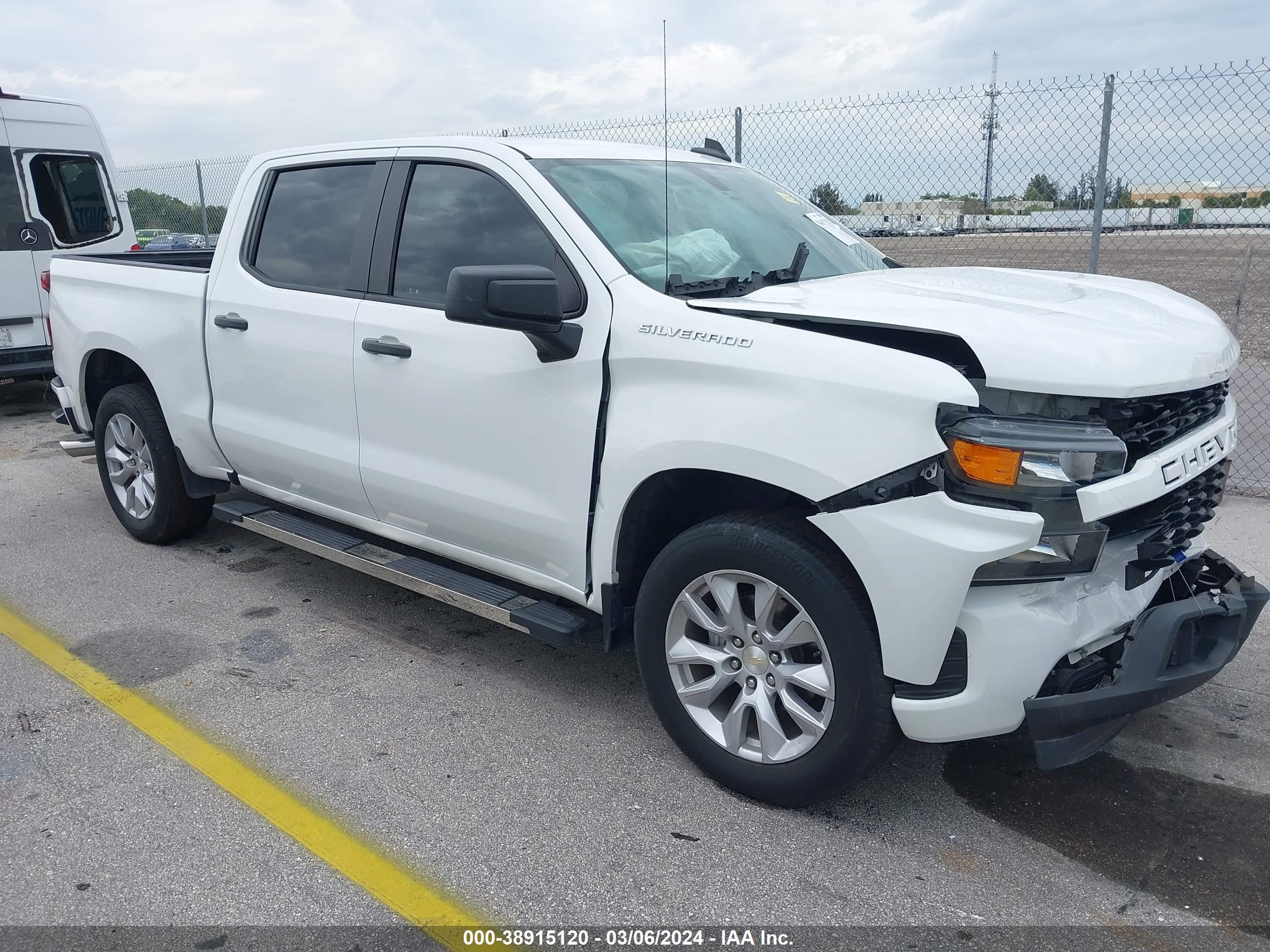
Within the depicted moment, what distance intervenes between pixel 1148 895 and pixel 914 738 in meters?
0.73

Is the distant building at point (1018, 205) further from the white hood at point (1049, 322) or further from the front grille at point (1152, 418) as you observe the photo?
the front grille at point (1152, 418)

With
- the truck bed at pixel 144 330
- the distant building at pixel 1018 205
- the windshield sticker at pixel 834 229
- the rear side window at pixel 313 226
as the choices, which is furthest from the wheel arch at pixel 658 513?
the distant building at pixel 1018 205

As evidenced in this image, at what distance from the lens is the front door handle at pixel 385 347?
375 centimetres

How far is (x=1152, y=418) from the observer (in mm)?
2783

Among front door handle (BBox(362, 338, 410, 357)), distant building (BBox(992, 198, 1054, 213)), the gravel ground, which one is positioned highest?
distant building (BBox(992, 198, 1054, 213))

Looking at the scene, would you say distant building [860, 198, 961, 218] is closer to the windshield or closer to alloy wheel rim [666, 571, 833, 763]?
the windshield

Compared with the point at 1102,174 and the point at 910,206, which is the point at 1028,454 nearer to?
the point at 1102,174

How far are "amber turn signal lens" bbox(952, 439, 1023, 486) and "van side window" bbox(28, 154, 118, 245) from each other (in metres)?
9.85

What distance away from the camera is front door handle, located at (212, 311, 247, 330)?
4.48 metres

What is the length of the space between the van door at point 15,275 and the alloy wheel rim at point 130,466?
178 inches

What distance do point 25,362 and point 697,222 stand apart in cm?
A: 793

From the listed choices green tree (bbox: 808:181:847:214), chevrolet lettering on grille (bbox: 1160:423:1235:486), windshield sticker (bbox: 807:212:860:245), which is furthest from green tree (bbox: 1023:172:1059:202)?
chevrolet lettering on grille (bbox: 1160:423:1235:486)

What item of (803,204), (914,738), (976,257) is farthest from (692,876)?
(976,257)

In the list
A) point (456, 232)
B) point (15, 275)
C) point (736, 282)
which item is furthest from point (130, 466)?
point (15, 275)
